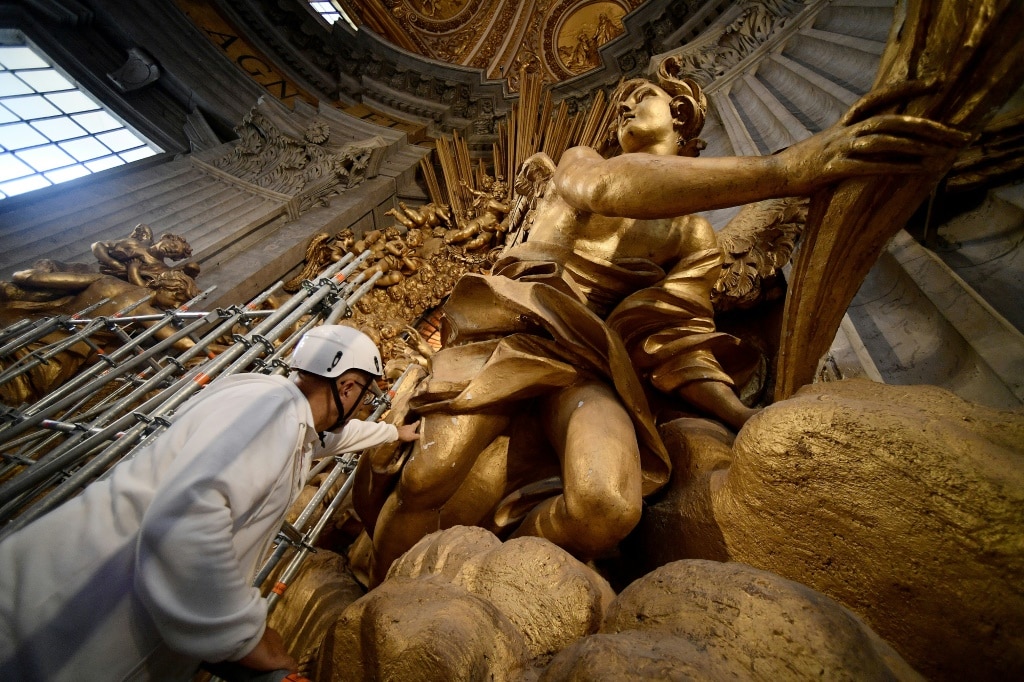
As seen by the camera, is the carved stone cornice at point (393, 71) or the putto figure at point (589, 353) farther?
the carved stone cornice at point (393, 71)

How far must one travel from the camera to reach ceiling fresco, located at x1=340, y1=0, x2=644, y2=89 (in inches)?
343

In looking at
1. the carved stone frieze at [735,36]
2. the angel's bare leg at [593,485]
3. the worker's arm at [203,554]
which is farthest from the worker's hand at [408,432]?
the carved stone frieze at [735,36]

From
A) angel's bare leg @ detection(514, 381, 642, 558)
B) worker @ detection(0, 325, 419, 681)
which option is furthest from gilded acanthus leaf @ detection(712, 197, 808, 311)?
worker @ detection(0, 325, 419, 681)

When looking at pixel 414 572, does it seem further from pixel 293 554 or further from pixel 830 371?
pixel 830 371

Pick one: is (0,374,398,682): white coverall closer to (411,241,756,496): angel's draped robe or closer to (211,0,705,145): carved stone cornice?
(411,241,756,496): angel's draped robe

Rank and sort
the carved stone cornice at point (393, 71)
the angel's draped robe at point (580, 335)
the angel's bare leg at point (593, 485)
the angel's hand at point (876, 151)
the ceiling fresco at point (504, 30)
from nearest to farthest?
the angel's hand at point (876, 151) < the angel's bare leg at point (593, 485) < the angel's draped robe at point (580, 335) < the carved stone cornice at point (393, 71) < the ceiling fresco at point (504, 30)

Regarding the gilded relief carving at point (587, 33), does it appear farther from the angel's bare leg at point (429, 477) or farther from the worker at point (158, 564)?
the worker at point (158, 564)

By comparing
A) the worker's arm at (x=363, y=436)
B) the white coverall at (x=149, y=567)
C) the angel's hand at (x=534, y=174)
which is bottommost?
the worker's arm at (x=363, y=436)

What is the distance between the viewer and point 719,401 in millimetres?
1564

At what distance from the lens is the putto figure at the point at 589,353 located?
44.9 inches

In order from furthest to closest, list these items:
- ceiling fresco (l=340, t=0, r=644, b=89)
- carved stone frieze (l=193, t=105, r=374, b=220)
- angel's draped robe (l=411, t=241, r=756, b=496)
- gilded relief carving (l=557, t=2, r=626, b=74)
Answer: ceiling fresco (l=340, t=0, r=644, b=89) → gilded relief carving (l=557, t=2, r=626, b=74) → carved stone frieze (l=193, t=105, r=374, b=220) → angel's draped robe (l=411, t=241, r=756, b=496)

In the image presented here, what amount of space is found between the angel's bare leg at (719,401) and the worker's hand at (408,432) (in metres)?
1.02

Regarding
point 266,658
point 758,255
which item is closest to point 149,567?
point 266,658

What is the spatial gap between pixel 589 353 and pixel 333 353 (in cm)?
81
